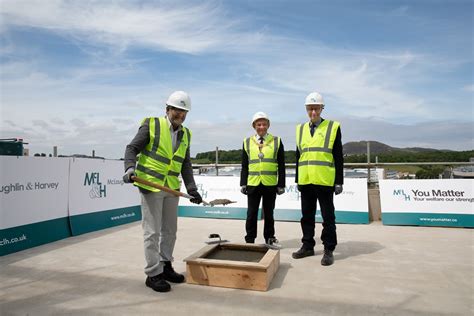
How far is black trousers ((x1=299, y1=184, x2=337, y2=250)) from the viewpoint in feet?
14.7

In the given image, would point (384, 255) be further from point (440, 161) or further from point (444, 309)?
point (440, 161)

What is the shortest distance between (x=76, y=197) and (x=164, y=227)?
314 centimetres

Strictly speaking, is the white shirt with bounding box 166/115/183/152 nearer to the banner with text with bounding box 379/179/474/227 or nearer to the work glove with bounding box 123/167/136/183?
the work glove with bounding box 123/167/136/183

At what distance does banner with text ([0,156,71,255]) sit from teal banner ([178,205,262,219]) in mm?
2811

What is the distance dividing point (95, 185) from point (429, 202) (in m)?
6.40

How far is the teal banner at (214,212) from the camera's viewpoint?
782cm

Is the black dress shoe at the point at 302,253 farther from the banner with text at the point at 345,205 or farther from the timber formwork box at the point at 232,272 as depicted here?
the banner with text at the point at 345,205

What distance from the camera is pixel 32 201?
5289 mm

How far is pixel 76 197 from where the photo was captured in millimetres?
6141

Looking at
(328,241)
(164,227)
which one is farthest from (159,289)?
(328,241)

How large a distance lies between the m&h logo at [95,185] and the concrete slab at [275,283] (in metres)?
1.07

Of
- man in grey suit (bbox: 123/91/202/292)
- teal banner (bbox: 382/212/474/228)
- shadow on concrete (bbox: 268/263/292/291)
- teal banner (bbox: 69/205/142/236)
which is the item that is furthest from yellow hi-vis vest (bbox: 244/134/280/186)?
teal banner (bbox: 382/212/474/228)

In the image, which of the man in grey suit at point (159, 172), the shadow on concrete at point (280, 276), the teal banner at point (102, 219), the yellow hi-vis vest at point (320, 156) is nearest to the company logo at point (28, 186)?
the teal banner at point (102, 219)

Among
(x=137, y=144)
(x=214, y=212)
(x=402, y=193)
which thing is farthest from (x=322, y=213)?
(x=214, y=212)
